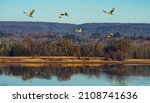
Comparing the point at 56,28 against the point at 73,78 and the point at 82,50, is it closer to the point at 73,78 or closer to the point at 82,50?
the point at 82,50

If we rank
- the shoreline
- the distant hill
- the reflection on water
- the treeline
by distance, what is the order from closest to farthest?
the reflection on water
the shoreline
the treeline
the distant hill

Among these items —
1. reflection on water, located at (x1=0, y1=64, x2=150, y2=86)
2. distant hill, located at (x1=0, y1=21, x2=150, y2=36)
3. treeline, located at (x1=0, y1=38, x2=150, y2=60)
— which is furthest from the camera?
distant hill, located at (x1=0, y1=21, x2=150, y2=36)

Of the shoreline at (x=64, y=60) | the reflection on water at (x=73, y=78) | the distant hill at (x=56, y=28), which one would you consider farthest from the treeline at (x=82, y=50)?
the distant hill at (x=56, y=28)

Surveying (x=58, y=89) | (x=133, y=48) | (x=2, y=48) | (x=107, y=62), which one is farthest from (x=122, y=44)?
(x=58, y=89)

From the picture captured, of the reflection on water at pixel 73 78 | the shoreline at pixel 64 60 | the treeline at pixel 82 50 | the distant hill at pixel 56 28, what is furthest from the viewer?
the distant hill at pixel 56 28

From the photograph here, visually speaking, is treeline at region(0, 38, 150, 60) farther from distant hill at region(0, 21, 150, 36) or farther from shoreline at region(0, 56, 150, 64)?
distant hill at region(0, 21, 150, 36)

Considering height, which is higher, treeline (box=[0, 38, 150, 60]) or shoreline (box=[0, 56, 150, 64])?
treeline (box=[0, 38, 150, 60])

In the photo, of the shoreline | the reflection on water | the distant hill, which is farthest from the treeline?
the distant hill

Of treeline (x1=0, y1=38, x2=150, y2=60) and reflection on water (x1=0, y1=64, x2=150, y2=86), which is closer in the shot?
reflection on water (x1=0, y1=64, x2=150, y2=86)

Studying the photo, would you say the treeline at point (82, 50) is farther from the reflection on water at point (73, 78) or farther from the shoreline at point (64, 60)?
the reflection on water at point (73, 78)

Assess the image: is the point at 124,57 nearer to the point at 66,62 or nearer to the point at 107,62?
the point at 107,62

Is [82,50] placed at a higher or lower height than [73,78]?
lower

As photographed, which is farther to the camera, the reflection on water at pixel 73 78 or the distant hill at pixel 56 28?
the distant hill at pixel 56 28

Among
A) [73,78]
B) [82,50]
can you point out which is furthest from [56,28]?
[73,78]
